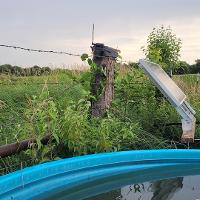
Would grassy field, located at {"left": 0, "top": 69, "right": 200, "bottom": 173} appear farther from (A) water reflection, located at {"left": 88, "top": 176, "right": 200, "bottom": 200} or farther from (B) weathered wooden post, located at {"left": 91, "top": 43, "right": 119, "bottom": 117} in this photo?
(A) water reflection, located at {"left": 88, "top": 176, "right": 200, "bottom": 200}

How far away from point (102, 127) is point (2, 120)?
1.03 meters

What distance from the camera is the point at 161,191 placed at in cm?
401

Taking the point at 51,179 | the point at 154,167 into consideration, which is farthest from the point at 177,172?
the point at 51,179

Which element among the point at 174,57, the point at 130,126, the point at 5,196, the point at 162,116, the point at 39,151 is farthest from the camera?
the point at 174,57

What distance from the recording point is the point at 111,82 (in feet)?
19.1

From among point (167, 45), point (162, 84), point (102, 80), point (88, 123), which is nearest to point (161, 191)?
point (88, 123)

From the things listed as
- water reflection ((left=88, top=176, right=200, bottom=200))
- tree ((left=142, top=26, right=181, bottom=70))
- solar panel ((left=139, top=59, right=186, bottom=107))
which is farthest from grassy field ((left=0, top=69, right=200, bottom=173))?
tree ((left=142, top=26, right=181, bottom=70))

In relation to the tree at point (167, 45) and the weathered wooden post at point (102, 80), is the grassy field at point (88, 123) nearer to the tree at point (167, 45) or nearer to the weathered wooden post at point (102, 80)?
the weathered wooden post at point (102, 80)

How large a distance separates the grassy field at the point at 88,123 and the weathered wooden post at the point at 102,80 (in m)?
0.09

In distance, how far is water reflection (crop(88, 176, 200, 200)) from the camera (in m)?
3.84

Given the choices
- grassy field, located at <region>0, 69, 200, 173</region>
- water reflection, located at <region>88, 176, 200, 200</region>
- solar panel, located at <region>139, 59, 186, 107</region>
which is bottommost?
water reflection, located at <region>88, 176, 200, 200</region>

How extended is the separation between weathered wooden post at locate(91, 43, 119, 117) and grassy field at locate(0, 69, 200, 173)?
0.09 metres

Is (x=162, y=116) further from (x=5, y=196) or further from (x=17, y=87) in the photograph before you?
(x=17, y=87)

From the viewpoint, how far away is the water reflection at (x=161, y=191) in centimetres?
384
